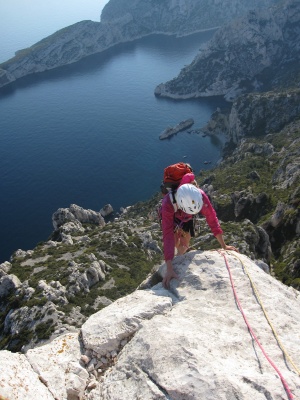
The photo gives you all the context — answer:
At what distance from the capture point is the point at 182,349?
25.0ft

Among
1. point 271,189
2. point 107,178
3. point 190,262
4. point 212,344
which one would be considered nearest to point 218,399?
point 212,344

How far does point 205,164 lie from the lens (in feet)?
488

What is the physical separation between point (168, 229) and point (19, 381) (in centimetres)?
586

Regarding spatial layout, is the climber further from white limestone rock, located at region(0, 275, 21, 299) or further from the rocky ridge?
white limestone rock, located at region(0, 275, 21, 299)

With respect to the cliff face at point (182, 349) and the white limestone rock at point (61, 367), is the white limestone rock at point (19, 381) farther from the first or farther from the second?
the white limestone rock at point (61, 367)

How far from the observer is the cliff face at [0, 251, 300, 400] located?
6.91 m

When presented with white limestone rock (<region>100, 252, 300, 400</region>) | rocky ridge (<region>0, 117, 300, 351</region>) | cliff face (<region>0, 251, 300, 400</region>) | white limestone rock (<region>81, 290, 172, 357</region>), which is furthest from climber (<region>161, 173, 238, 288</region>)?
rocky ridge (<region>0, 117, 300, 351</region>)

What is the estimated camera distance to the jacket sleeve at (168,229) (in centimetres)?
1100

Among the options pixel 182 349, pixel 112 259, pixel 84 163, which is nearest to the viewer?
pixel 182 349

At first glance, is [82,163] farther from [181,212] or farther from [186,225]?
[181,212]

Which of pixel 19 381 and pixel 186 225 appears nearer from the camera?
pixel 19 381

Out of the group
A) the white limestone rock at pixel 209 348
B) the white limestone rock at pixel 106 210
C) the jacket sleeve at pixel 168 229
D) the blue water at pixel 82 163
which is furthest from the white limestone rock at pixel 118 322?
the white limestone rock at pixel 106 210

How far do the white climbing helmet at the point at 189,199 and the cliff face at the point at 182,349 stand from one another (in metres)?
1.88

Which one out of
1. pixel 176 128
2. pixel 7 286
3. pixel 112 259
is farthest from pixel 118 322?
pixel 176 128
